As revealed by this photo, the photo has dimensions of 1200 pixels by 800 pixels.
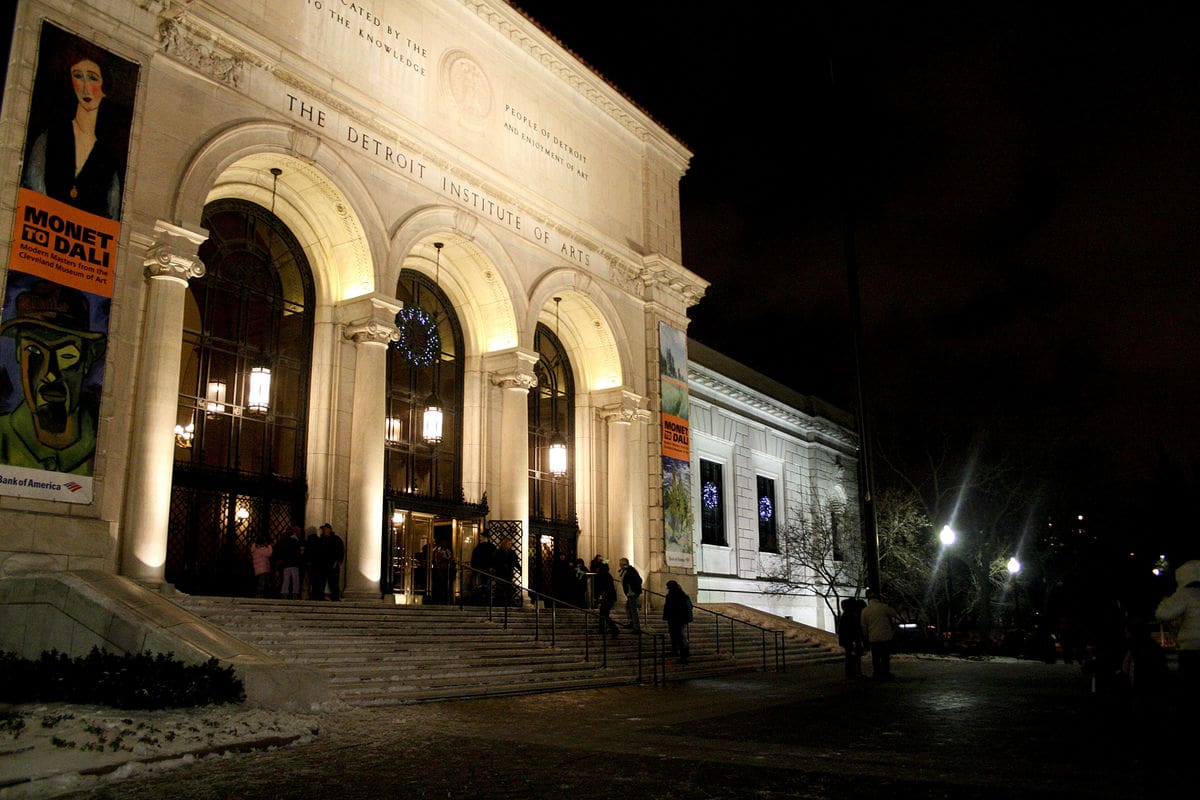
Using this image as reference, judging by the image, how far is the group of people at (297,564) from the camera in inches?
668

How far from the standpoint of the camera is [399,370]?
74.9 ft

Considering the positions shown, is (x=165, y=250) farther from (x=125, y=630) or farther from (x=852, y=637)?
(x=852, y=637)

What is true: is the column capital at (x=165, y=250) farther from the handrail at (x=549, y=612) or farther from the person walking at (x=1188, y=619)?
the person walking at (x=1188, y=619)

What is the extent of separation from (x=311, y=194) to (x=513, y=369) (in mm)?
6559

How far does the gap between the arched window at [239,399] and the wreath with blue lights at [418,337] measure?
2.79 meters

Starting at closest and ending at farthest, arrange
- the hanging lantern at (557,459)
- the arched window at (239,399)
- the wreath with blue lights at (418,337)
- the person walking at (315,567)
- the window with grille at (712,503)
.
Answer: the person walking at (315,567)
the arched window at (239,399)
the wreath with blue lights at (418,337)
the hanging lantern at (557,459)
the window with grille at (712,503)

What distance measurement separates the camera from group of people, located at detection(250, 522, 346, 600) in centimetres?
1697

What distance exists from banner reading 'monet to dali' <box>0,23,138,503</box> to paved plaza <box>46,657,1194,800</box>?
255 inches

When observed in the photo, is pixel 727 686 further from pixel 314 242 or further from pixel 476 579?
pixel 314 242

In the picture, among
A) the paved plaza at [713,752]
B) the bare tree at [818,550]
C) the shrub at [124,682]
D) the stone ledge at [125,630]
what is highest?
the bare tree at [818,550]

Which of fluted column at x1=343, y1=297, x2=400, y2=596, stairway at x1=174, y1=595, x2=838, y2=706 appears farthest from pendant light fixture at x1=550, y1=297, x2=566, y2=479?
fluted column at x1=343, y1=297, x2=400, y2=596

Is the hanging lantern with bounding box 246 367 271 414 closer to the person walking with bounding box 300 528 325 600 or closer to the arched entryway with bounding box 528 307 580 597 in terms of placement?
the person walking with bounding box 300 528 325 600

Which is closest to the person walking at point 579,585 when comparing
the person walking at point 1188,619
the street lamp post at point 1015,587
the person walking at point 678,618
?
the person walking at point 678,618

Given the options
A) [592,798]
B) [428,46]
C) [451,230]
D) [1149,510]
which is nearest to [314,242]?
[451,230]
